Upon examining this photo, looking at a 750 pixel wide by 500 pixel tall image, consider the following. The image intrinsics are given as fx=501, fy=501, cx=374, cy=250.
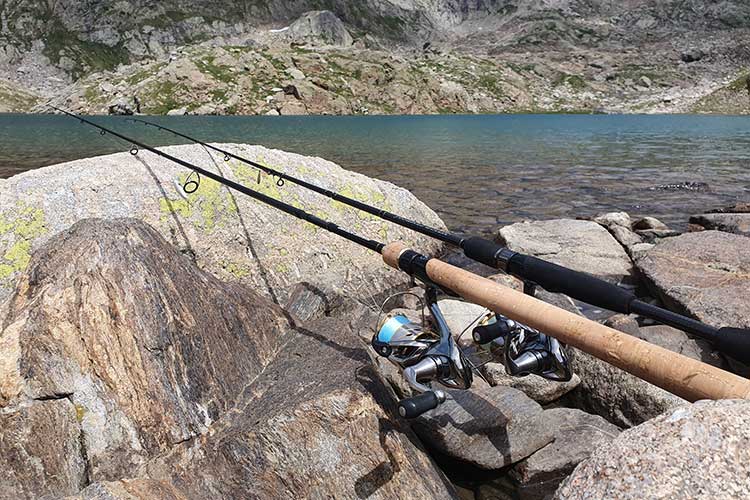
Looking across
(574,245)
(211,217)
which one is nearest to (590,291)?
(211,217)

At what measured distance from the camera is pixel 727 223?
1595 centimetres

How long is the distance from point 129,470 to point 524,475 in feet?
13.3

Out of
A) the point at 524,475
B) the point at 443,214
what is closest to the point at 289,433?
the point at 524,475

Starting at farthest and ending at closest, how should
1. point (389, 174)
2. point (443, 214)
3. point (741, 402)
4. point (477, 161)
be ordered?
point (477, 161)
point (389, 174)
point (443, 214)
point (741, 402)

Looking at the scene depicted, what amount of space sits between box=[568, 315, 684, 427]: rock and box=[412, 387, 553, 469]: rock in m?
1.16

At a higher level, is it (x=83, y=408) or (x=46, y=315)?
(x=46, y=315)

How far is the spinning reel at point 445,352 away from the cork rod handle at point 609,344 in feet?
1.20

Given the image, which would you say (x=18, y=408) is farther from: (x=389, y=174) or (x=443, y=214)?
(x=389, y=174)

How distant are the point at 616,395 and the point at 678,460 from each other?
4.84 m

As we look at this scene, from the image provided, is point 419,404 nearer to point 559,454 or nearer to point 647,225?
point 559,454

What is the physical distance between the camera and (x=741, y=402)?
2396 millimetres

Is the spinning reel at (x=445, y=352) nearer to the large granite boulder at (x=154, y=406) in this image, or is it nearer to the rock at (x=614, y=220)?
the large granite boulder at (x=154, y=406)

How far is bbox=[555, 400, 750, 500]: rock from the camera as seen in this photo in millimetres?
2148

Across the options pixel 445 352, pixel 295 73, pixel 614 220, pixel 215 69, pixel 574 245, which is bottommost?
pixel 614 220
